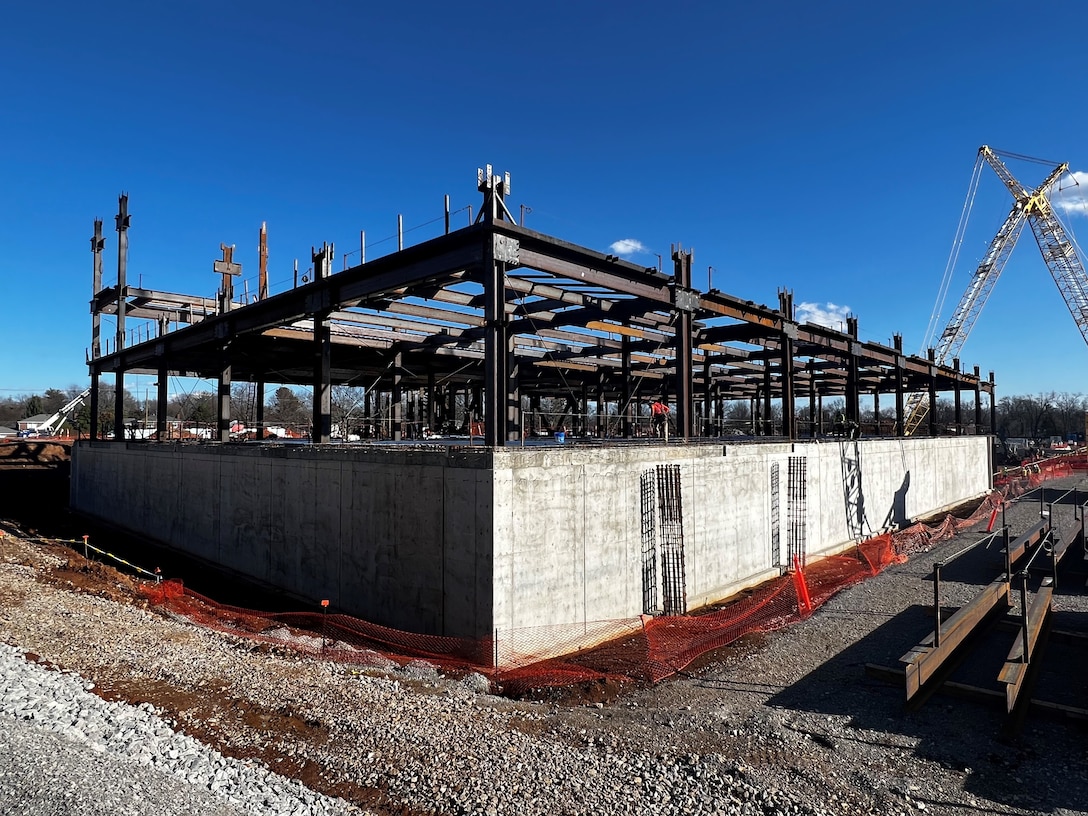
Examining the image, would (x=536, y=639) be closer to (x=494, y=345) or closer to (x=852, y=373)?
(x=494, y=345)

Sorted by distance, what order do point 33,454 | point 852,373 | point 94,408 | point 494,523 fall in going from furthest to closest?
1. point 33,454
2. point 94,408
3. point 852,373
4. point 494,523

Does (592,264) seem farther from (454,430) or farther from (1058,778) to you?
(454,430)

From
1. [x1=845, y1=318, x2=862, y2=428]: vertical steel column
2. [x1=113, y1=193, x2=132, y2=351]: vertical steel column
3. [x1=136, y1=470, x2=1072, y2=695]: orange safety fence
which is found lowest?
[x1=136, y1=470, x2=1072, y2=695]: orange safety fence

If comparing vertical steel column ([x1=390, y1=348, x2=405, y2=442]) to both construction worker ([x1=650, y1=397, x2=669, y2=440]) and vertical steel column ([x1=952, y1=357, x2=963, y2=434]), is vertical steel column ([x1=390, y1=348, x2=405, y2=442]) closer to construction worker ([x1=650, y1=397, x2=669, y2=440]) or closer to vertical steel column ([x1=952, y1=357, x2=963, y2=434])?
construction worker ([x1=650, y1=397, x2=669, y2=440])

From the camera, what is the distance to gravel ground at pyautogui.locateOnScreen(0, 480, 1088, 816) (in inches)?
233

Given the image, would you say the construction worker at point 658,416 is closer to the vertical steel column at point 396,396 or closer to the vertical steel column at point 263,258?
the vertical steel column at point 396,396

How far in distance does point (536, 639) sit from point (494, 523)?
230 centimetres

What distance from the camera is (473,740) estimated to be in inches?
277

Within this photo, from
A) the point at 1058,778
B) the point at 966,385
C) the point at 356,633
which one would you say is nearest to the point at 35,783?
the point at 356,633

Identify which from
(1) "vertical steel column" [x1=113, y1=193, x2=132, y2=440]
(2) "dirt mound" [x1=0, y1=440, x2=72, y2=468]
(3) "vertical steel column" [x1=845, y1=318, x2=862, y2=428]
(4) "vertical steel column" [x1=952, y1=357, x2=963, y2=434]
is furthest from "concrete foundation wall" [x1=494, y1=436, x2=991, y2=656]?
(2) "dirt mound" [x1=0, y1=440, x2=72, y2=468]

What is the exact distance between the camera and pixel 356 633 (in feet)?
39.7

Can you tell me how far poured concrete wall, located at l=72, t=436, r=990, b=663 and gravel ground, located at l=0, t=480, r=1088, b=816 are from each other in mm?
1984

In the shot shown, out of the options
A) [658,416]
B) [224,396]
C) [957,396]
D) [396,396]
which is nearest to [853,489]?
[658,416]

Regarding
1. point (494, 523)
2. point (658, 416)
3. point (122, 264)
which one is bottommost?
point (494, 523)
